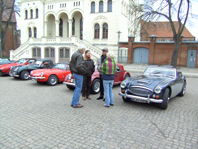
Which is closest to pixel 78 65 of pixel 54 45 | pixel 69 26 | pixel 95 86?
pixel 95 86

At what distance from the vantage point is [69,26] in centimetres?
2970

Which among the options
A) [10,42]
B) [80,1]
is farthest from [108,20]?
[10,42]

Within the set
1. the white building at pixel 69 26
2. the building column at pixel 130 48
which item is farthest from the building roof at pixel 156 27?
the white building at pixel 69 26

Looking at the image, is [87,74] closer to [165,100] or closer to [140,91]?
[140,91]

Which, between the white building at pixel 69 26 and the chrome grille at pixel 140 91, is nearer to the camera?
the chrome grille at pixel 140 91

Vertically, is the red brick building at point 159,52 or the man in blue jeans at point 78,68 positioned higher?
the red brick building at point 159,52

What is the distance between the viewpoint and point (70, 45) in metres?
24.1

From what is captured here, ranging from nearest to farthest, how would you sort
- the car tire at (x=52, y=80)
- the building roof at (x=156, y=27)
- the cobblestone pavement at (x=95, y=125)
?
1. the cobblestone pavement at (x=95, y=125)
2. the car tire at (x=52, y=80)
3. the building roof at (x=156, y=27)

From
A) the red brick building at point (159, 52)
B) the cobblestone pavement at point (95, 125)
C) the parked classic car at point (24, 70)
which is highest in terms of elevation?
the red brick building at point (159, 52)

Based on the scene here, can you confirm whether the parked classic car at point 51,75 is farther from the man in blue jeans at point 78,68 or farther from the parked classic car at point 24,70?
the man in blue jeans at point 78,68

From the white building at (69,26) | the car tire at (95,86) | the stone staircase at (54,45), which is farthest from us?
the white building at (69,26)

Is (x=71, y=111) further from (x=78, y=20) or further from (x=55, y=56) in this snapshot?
(x=78, y=20)

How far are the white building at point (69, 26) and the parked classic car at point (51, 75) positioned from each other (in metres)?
13.4

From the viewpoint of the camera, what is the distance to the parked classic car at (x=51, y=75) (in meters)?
9.26
